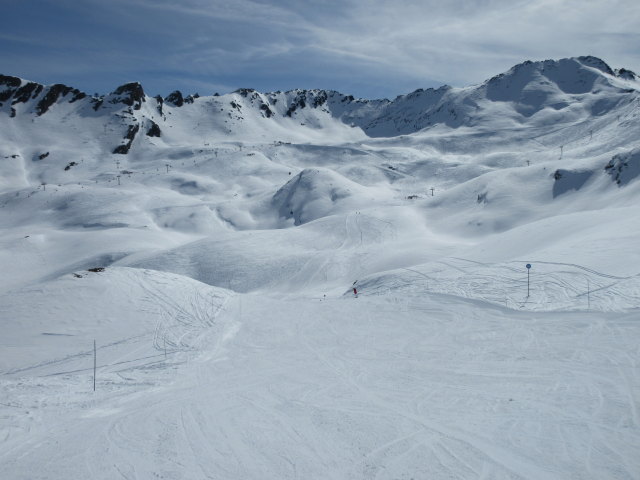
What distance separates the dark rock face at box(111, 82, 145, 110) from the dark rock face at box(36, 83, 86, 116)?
15046 mm

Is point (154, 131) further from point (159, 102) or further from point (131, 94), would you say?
point (159, 102)

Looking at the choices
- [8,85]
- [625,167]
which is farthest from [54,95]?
[625,167]

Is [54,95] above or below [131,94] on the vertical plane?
below

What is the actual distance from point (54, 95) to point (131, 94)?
A: 2860 cm

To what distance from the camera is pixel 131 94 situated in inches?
6663

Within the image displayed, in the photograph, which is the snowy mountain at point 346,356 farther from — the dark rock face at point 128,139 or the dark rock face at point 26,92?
the dark rock face at point 26,92

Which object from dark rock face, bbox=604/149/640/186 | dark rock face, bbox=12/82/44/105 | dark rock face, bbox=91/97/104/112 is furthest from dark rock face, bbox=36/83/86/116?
dark rock face, bbox=604/149/640/186

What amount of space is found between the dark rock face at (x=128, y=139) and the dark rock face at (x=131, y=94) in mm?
15046

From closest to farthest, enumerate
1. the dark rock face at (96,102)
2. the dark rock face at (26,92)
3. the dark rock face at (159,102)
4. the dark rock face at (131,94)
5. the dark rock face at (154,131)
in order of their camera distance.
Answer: the dark rock face at (154,131)
the dark rock face at (26,92)
the dark rock face at (96,102)
the dark rock face at (131,94)
the dark rock face at (159,102)

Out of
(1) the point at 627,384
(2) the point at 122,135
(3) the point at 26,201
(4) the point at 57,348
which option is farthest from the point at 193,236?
(2) the point at 122,135

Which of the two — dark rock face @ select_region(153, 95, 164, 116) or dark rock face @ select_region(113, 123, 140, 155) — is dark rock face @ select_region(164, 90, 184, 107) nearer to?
dark rock face @ select_region(153, 95, 164, 116)

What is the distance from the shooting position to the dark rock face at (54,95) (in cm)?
16002

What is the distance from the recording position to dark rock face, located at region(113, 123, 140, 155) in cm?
14323

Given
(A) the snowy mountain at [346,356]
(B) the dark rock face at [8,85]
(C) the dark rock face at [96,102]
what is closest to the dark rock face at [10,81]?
(B) the dark rock face at [8,85]
